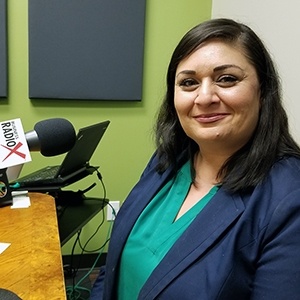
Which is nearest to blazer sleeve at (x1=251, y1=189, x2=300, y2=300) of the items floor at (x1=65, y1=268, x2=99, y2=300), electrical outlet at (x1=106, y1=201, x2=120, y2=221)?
floor at (x1=65, y1=268, x2=99, y2=300)

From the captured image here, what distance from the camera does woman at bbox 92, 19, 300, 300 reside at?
0.75 m

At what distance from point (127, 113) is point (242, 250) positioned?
159cm

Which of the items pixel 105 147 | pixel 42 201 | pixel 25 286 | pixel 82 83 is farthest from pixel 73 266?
pixel 25 286

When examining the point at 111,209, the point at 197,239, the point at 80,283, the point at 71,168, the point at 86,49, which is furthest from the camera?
the point at 111,209

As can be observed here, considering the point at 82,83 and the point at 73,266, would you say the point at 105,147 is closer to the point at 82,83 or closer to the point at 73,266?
the point at 82,83

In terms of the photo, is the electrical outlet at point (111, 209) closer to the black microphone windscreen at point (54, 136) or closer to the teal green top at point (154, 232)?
the black microphone windscreen at point (54, 136)

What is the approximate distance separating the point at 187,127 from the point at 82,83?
1309 mm

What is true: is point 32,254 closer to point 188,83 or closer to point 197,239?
point 197,239

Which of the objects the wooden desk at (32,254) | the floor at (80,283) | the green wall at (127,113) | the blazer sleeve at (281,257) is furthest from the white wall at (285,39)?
the floor at (80,283)

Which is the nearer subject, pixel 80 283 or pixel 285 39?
pixel 285 39

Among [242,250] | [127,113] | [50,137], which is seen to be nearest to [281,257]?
[242,250]

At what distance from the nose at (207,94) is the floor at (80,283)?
Result: 152 centimetres

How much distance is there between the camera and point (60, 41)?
2.06 meters

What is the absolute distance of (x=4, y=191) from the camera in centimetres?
113
